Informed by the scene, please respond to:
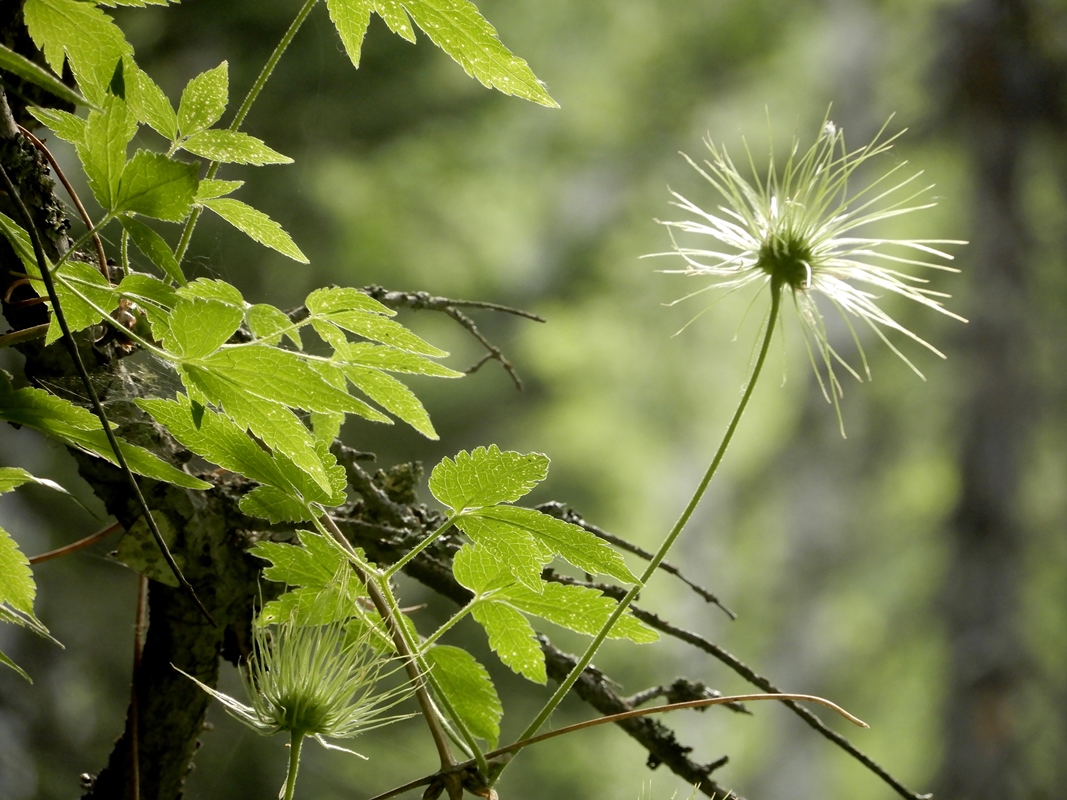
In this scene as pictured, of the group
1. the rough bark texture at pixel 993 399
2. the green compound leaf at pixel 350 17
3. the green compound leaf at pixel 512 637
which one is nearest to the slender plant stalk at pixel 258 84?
the green compound leaf at pixel 350 17

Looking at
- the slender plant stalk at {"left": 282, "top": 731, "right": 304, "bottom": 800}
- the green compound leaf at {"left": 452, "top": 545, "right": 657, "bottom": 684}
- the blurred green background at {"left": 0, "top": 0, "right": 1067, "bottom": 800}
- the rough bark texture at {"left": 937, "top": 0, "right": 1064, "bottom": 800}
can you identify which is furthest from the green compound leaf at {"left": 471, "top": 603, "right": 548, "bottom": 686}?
the rough bark texture at {"left": 937, "top": 0, "right": 1064, "bottom": 800}

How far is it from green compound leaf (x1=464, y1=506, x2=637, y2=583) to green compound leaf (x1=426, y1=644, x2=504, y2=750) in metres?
0.10

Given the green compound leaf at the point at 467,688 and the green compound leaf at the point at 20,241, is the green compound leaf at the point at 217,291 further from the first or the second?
the green compound leaf at the point at 467,688

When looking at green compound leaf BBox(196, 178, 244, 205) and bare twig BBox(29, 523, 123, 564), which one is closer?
green compound leaf BBox(196, 178, 244, 205)

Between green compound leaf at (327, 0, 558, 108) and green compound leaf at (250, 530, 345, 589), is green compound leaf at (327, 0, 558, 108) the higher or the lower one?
the higher one

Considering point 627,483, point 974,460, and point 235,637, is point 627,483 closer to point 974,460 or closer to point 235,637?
point 974,460

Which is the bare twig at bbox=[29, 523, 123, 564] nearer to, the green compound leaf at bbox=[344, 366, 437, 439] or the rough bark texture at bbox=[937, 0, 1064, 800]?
the green compound leaf at bbox=[344, 366, 437, 439]

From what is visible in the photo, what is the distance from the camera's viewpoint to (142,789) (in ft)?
1.82

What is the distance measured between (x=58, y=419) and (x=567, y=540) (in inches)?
9.2

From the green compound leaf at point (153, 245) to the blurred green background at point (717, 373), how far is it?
4.57 feet

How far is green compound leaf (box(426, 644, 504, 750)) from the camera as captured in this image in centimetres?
48

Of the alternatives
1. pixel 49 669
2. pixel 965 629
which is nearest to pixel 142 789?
pixel 49 669

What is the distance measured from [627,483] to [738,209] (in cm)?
388

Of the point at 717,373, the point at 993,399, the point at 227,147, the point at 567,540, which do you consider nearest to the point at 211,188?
the point at 227,147
